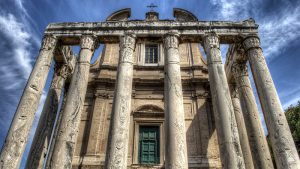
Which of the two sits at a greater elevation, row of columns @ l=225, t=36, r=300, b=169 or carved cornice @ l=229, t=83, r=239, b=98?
carved cornice @ l=229, t=83, r=239, b=98

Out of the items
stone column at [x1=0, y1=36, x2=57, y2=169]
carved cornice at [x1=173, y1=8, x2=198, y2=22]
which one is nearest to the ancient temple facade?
stone column at [x1=0, y1=36, x2=57, y2=169]

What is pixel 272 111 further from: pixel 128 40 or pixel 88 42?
pixel 88 42

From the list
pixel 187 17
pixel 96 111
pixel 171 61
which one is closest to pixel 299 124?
pixel 187 17

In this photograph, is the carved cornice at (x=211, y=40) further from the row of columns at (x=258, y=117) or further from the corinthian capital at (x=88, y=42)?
the corinthian capital at (x=88, y=42)

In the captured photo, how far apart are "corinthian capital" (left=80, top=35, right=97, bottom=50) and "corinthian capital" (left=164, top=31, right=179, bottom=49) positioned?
12.8 feet

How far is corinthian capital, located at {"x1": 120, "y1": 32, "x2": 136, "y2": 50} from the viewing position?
41.8 ft

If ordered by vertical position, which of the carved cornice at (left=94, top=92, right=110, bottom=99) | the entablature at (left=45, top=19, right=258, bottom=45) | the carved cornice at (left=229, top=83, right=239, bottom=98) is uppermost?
the entablature at (left=45, top=19, right=258, bottom=45)

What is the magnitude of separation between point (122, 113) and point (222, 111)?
14.0ft

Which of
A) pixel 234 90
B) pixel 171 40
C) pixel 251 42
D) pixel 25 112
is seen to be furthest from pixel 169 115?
pixel 234 90

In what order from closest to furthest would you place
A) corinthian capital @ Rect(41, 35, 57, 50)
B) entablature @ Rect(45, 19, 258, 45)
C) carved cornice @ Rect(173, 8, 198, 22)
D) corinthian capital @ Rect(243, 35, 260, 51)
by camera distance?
corinthian capital @ Rect(243, 35, 260, 51)
corinthian capital @ Rect(41, 35, 57, 50)
entablature @ Rect(45, 19, 258, 45)
carved cornice @ Rect(173, 8, 198, 22)

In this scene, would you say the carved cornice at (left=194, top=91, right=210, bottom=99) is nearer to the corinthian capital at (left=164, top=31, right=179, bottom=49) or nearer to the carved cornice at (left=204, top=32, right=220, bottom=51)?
the carved cornice at (left=204, top=32, right=220, bottom=51)

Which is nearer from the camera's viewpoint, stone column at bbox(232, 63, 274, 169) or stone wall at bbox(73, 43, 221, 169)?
stone column at bbox(232, 63, 274, 169)

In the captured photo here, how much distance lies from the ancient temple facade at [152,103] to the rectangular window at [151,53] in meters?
0.08

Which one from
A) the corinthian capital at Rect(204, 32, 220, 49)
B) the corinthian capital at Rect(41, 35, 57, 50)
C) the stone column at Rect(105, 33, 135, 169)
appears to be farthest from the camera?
the corinthian capital at Rect(41, 35, 57, 50)
